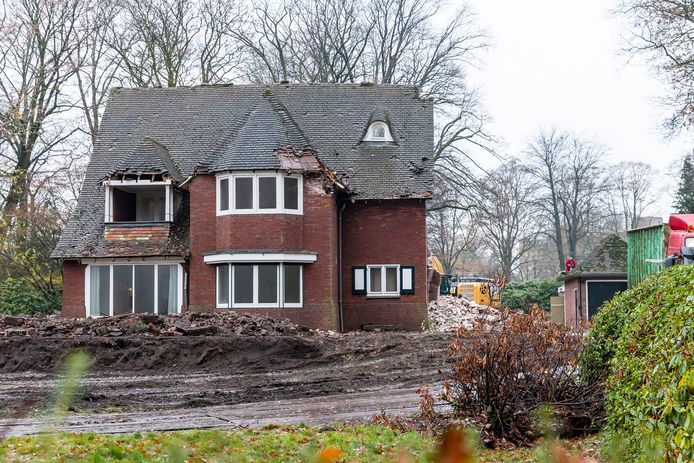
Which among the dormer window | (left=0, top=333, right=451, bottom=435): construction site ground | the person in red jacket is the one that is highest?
the dormer window

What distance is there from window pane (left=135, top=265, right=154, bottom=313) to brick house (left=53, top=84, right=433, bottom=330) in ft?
0.12

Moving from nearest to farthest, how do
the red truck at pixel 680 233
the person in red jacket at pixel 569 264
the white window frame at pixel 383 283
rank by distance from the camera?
the red truck at pixel 680 233, the white window frame at pixel 383 283, the person in red jacket at pixel 569 264

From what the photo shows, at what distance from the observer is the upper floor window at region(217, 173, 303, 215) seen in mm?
32469

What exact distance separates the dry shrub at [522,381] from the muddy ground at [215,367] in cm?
496

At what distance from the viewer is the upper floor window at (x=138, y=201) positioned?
113 feet

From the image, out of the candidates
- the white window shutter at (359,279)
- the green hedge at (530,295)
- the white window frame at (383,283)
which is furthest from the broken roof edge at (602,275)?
the green hedge at (530,295)

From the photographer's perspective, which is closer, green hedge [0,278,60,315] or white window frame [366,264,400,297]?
white window frame [366,264,400,297]

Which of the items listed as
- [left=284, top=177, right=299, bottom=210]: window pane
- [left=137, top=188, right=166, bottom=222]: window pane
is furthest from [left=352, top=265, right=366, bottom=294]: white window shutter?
[left=137, top=188, right=166, bottom=222]: window pane

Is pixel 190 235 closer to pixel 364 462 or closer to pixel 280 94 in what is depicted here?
pixel 280 94

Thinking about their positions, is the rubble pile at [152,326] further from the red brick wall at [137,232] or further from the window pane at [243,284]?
the red brick wall at [137,232]

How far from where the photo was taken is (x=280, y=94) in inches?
→ 1550

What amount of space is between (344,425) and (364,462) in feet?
10.7

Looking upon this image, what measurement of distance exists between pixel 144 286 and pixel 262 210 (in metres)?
5.62

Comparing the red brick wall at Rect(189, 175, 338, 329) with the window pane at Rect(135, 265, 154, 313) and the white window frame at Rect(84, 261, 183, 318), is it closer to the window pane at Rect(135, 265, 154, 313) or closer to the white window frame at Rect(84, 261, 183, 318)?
the white window frame at Rect(84, 261, 183, 318)
